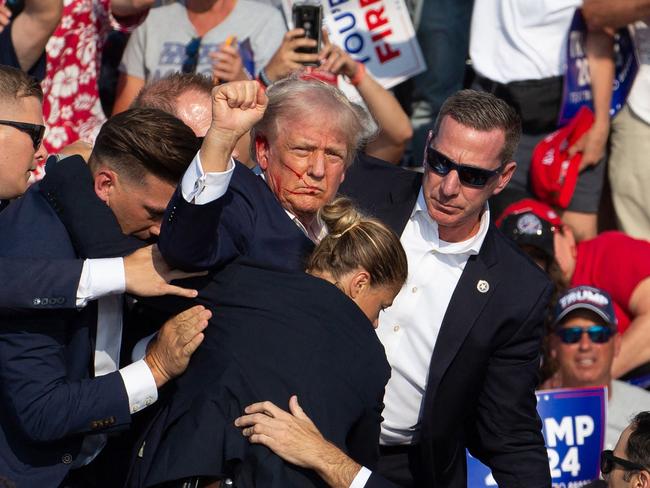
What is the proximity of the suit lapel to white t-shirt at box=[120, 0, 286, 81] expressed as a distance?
2.25 meters

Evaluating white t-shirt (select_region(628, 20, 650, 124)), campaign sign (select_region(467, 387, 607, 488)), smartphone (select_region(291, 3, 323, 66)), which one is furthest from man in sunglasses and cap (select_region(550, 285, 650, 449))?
smartphone (select_region(291, 3, 323, 66))

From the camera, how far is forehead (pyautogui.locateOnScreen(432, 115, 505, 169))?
4492 millimetres

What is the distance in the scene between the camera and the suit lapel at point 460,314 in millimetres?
4449

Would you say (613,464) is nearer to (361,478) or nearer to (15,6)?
(361,478)

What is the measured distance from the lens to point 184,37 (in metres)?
6.40

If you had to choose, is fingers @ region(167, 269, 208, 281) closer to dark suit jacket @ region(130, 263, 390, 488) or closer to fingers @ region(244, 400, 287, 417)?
dark suit jacket @ region(130, 263, 390, 488)

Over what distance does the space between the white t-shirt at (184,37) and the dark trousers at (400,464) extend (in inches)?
93.4

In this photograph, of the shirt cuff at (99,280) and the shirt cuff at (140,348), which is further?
the shirt cuff at (140,348)

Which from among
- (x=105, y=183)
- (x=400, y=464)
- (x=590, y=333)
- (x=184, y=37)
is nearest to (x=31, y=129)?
(x=105, y=183)

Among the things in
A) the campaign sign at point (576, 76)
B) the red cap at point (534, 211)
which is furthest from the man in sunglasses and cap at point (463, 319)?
the campaign sign at point (576, 76)

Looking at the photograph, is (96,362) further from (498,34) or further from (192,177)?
(498,34)

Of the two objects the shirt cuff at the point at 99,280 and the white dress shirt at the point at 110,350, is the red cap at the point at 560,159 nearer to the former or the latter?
the white dress shirt at the point at 110,350

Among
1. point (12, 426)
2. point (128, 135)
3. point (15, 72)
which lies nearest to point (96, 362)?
point (12, 426)

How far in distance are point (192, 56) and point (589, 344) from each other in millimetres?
2356
